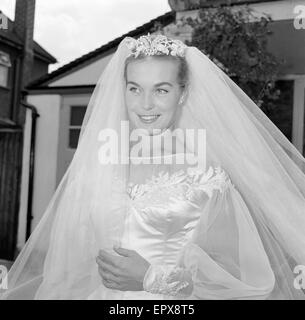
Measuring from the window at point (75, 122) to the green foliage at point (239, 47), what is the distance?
3586mm

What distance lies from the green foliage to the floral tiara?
3938 millimetres

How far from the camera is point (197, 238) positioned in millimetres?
1936

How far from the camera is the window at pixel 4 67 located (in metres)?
15.0

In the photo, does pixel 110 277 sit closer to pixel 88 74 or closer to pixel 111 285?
pixel 111 285

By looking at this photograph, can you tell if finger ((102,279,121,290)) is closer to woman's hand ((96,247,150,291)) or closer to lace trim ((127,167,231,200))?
woman's hand ((96,247,150,291))

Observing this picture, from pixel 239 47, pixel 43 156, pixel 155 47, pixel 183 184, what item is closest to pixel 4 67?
pixel 43 156

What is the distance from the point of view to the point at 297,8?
6.56m

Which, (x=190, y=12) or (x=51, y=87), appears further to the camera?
(x=51, y=87)

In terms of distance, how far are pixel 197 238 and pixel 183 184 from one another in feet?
0.84

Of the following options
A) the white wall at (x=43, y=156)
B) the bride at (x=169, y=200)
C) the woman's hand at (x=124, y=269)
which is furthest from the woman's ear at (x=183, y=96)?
the white wall at (x=43, y=156)

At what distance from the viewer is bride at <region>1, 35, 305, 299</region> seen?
75.7 inches

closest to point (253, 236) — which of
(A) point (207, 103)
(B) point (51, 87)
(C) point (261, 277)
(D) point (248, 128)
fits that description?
(C) point (261, 277)
